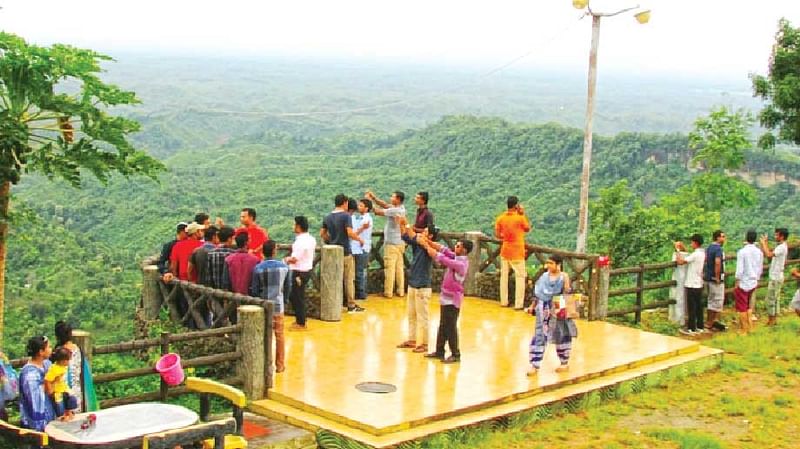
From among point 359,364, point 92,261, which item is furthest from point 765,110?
point 92,261

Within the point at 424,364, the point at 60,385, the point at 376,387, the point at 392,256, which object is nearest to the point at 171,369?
the point at 60,385

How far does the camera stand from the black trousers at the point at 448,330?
12.0 metres

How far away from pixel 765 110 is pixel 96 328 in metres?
15.1

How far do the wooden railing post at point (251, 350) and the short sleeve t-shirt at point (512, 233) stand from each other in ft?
17.4

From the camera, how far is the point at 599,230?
75.5ft

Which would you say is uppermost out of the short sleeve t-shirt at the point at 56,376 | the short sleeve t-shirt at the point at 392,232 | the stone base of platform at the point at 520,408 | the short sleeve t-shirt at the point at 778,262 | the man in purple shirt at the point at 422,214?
→ the man in purple shirt at the point at 422,214

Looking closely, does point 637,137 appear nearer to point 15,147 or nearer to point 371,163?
point 371,163

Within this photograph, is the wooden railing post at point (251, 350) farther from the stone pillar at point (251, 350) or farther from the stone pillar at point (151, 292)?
the stone pillar at point (151, 292)

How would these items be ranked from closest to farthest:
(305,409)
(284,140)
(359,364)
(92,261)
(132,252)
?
(305,409) < (359,364) < (92,261) < (132,252) < (284,140)

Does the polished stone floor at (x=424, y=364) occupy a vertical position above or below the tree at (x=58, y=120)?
below

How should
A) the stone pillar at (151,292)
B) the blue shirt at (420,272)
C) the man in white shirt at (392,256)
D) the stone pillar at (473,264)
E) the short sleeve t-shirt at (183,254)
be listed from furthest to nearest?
the stone pillar at (473,264) → the man in white shirt at (392,256) → the stone pillar at (151,292) → the short sleeve t-shirt at (183,254) → the blue shirt at (420,272)

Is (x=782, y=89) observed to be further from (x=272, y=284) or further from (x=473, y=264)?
(x=272, y=284)

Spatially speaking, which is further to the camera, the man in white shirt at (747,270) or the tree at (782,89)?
the tree at (782,89)

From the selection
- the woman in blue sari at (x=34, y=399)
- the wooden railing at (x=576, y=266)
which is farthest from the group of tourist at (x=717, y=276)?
the woman in blue sari at (x=34, y=399)
